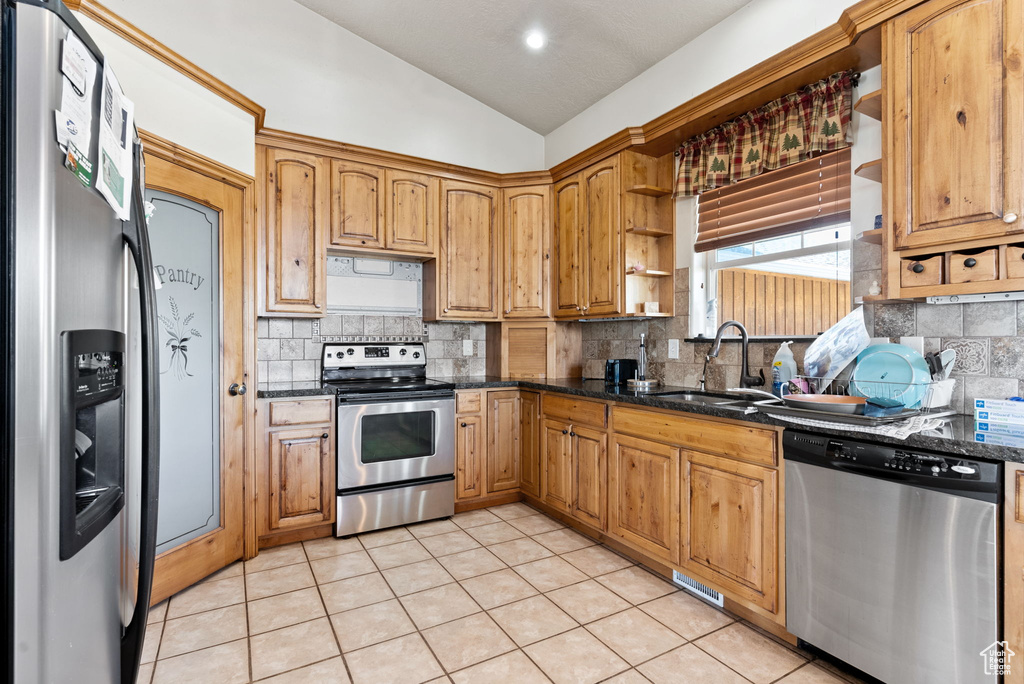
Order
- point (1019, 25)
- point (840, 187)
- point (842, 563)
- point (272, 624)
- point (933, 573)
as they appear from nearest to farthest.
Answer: point (933, 573) → point (1019, 25) → point (842, 563) → point (272, 624) → point (840, 187)

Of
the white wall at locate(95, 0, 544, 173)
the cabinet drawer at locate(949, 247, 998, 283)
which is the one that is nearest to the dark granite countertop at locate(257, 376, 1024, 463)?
the cabinet drawer at locate(949, 247, 998, 283)

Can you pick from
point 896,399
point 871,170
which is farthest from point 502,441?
point 871,170

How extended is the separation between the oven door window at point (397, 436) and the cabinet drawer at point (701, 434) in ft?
4.19

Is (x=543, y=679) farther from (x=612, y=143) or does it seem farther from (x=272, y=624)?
(x=612, y=143)

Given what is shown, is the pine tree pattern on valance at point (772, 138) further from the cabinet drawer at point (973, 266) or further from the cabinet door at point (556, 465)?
the cabinet door at point (556, 465)

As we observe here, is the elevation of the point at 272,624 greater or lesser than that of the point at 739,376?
lesser

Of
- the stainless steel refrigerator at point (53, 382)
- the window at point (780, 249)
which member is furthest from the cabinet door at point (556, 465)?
the stainless steel refrigerator at point (53, 382)

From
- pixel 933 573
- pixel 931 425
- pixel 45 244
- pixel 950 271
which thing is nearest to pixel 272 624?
pixel 45 244

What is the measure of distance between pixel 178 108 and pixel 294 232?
3.22ft

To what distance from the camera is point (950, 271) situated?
189 centimetres

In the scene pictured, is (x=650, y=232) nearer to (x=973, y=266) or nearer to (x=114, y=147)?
(x=973, y=266)

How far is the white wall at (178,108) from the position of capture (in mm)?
2180

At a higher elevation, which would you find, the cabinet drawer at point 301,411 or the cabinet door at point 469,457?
the cabinet drawer at point 301,411

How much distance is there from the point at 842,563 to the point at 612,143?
2613 millimetres
